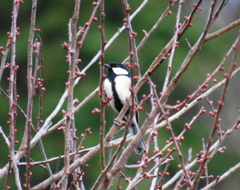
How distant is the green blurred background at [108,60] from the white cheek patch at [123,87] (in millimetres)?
6657

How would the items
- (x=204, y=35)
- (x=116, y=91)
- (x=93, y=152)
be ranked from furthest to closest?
1. (x=116, y=91)
2. (x=93, y=152)
3. (x=204, y=35)

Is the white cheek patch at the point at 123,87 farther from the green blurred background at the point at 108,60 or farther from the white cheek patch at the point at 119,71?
the green blurred background at the point at 108,60

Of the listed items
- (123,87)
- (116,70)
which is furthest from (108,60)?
(123,87)

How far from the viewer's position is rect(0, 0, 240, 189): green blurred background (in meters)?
11.7

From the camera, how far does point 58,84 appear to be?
12.2 meters

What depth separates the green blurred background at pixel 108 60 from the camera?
38.3 ft

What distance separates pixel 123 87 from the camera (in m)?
4.52

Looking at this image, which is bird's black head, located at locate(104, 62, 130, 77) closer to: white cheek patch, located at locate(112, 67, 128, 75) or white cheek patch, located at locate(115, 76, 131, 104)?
white cheek patch, located at locate(112, 67, 128, 75)

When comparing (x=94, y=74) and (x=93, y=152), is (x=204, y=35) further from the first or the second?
(x=94, y=74)

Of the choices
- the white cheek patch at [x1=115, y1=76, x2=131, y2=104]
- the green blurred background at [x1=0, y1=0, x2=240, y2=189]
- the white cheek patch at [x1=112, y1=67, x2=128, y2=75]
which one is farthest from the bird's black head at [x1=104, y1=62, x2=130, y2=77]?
the green blurred background at [x1=0, y1=0, x2=240, y2=189]

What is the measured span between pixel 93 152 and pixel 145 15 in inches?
376

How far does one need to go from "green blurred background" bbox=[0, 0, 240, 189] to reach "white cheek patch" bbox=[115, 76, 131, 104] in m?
6.66

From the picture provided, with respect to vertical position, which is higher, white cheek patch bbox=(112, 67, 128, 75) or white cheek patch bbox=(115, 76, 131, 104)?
white cheek patch bbox=(112, 67, 128, 75)

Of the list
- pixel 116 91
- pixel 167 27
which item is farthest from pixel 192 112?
pixel 116 91
